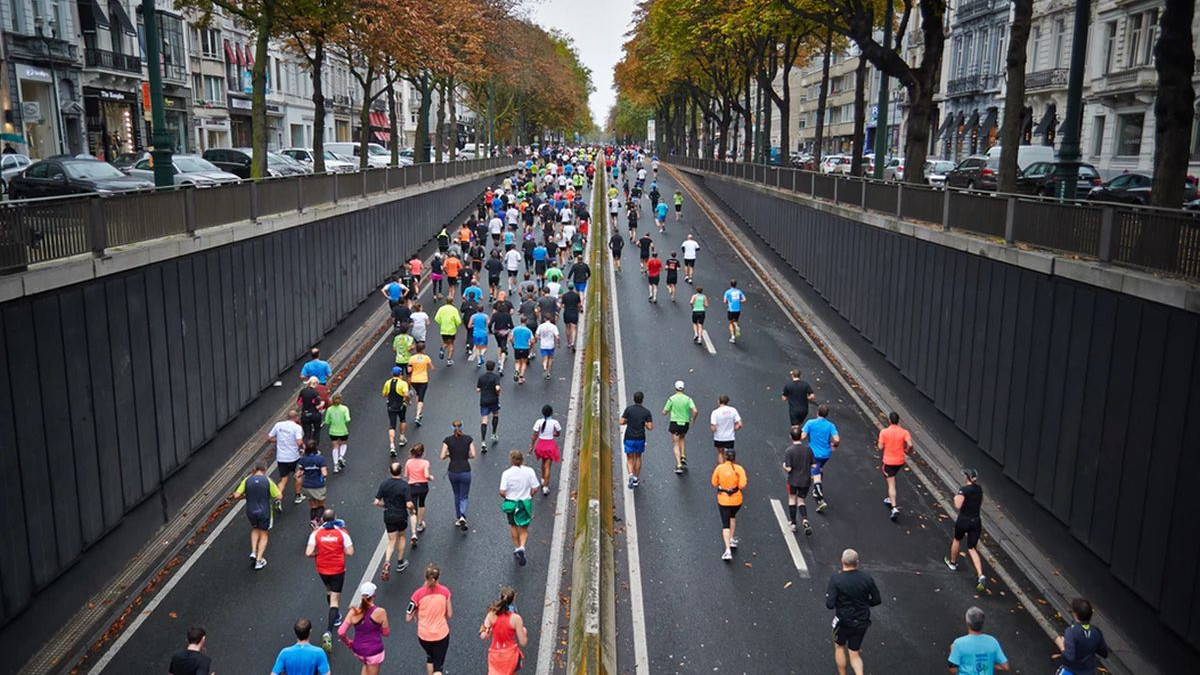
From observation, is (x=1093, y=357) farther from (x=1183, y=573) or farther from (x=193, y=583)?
(x=193, y=583)

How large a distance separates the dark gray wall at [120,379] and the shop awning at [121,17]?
109 ft

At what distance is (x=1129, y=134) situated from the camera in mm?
41656

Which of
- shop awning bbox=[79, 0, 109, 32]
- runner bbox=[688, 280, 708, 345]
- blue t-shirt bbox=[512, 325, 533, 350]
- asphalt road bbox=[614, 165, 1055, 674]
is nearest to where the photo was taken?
asphalt road bbox=[614, 165, 1055, 674]

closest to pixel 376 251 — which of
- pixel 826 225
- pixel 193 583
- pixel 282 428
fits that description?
pixel 826 225

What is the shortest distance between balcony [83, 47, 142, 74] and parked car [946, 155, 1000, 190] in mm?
40207

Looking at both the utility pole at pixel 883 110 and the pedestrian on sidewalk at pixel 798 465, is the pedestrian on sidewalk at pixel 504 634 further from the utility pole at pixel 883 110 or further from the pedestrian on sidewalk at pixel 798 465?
the utility pole at pixel 883 110

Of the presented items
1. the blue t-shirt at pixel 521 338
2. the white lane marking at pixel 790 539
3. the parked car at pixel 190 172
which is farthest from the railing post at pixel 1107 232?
the parked car at pixel 190 172

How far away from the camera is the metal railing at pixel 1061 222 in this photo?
35.4 ft

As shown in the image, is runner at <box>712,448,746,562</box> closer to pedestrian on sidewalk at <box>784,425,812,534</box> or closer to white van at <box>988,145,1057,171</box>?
pedestrian on sidewalk at <box>784,425,812,534</box>

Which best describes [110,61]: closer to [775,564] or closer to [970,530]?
[775,564]

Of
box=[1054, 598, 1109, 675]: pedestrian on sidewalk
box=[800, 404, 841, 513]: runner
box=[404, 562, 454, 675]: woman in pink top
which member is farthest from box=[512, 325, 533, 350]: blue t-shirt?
box=[1054, 598, 1109, 675]: pedestrian on sidewalk

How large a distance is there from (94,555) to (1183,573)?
43.6 feet

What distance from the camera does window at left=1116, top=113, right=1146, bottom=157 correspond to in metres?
41.1

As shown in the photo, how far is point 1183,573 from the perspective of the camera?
32.9 ft
